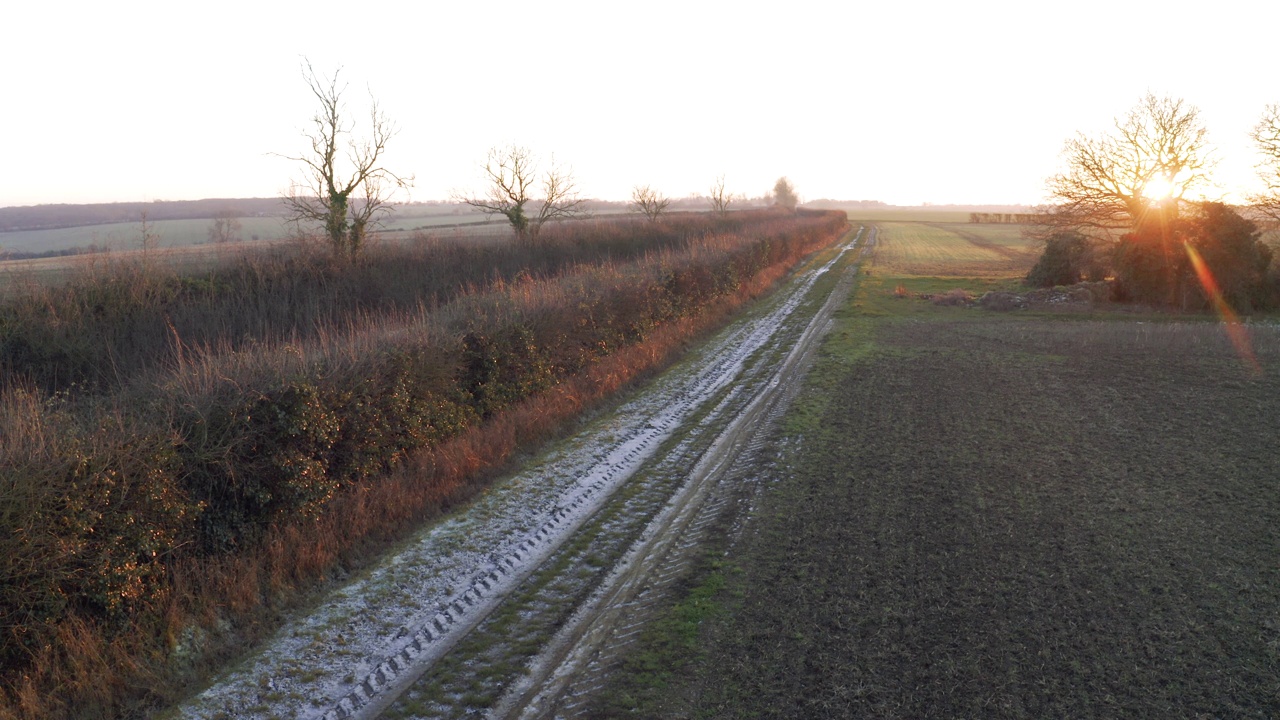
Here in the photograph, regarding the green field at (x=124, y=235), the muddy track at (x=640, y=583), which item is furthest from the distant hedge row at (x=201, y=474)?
the green field at (x=124, y=235)

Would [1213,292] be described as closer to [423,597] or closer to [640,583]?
[640,583]

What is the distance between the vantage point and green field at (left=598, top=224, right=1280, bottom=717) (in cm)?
464

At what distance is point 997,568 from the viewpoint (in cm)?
618

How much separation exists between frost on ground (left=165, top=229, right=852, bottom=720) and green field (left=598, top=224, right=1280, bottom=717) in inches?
64.1

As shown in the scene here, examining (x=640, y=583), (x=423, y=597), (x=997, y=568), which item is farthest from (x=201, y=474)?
(x=997, y=568)

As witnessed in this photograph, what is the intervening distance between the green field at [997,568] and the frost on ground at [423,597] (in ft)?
5.34

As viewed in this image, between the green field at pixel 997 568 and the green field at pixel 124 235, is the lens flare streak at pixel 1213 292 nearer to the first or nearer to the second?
the green field at pixel 997 568

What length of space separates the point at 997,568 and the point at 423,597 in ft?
15.7

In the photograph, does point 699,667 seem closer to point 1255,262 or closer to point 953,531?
point 953,531

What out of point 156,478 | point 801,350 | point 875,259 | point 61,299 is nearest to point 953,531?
point 156,478

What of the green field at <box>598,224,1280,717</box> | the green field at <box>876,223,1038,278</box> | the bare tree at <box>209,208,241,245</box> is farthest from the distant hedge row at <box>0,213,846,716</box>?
the green field at <box>876,223,1038,278</box>

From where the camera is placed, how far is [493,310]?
11750mm

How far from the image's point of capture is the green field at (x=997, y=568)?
4.64 m

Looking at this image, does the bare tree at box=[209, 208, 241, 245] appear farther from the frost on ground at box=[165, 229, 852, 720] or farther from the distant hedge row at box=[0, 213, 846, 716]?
the frost on ground at box=[165, 229, 852, 720]
